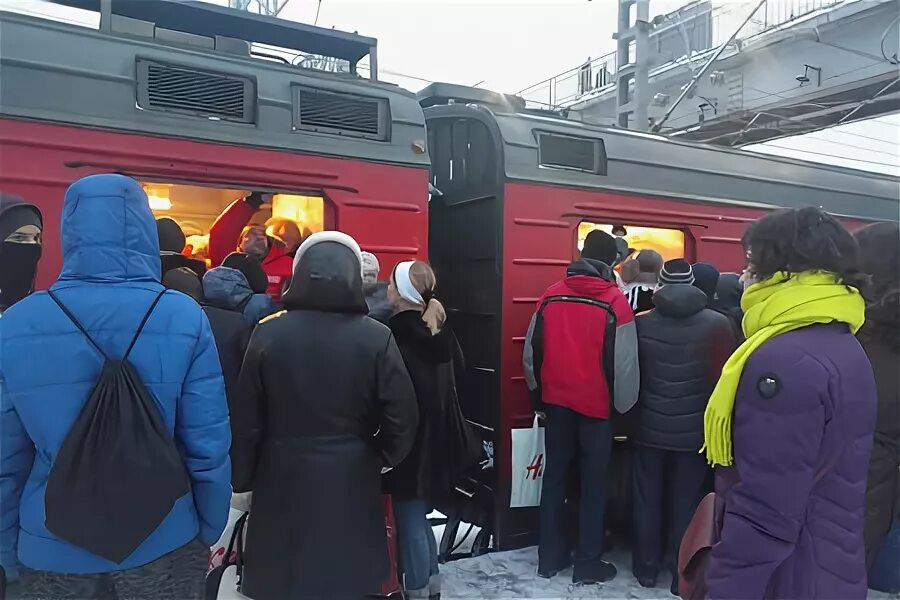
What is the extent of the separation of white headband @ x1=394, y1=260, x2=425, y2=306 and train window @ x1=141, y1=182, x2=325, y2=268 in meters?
1.34

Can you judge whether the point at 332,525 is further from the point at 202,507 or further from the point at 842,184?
the point at 842,184

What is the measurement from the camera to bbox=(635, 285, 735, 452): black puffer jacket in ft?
10.4

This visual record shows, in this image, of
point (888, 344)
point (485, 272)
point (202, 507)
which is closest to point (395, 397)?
point (202, 507)

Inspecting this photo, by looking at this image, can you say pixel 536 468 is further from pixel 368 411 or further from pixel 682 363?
pixel 368 411

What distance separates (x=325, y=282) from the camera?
2092mm

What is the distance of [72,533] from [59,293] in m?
0.58

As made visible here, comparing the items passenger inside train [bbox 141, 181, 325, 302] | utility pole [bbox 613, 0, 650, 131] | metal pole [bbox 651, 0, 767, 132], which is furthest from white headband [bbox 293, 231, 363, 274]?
utility pole [bbox 613, 0, 650, 131]

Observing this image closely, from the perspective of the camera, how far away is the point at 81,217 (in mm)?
1659

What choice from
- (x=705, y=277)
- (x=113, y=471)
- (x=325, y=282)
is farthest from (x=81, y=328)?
(x=705, y=277)

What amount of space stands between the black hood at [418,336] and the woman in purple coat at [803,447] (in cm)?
139

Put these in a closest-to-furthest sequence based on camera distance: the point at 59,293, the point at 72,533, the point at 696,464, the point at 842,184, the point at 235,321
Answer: the point at 72,533, the point at 59,293, the point at 235,321, the point at 696,464, the point at 842,184

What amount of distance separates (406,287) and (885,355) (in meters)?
1.78

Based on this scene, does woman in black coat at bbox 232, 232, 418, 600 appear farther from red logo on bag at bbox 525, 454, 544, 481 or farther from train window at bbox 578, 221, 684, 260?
train window at bbox 578, 221, 684, 260

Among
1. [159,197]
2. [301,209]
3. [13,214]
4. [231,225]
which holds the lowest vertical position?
[13,214]
